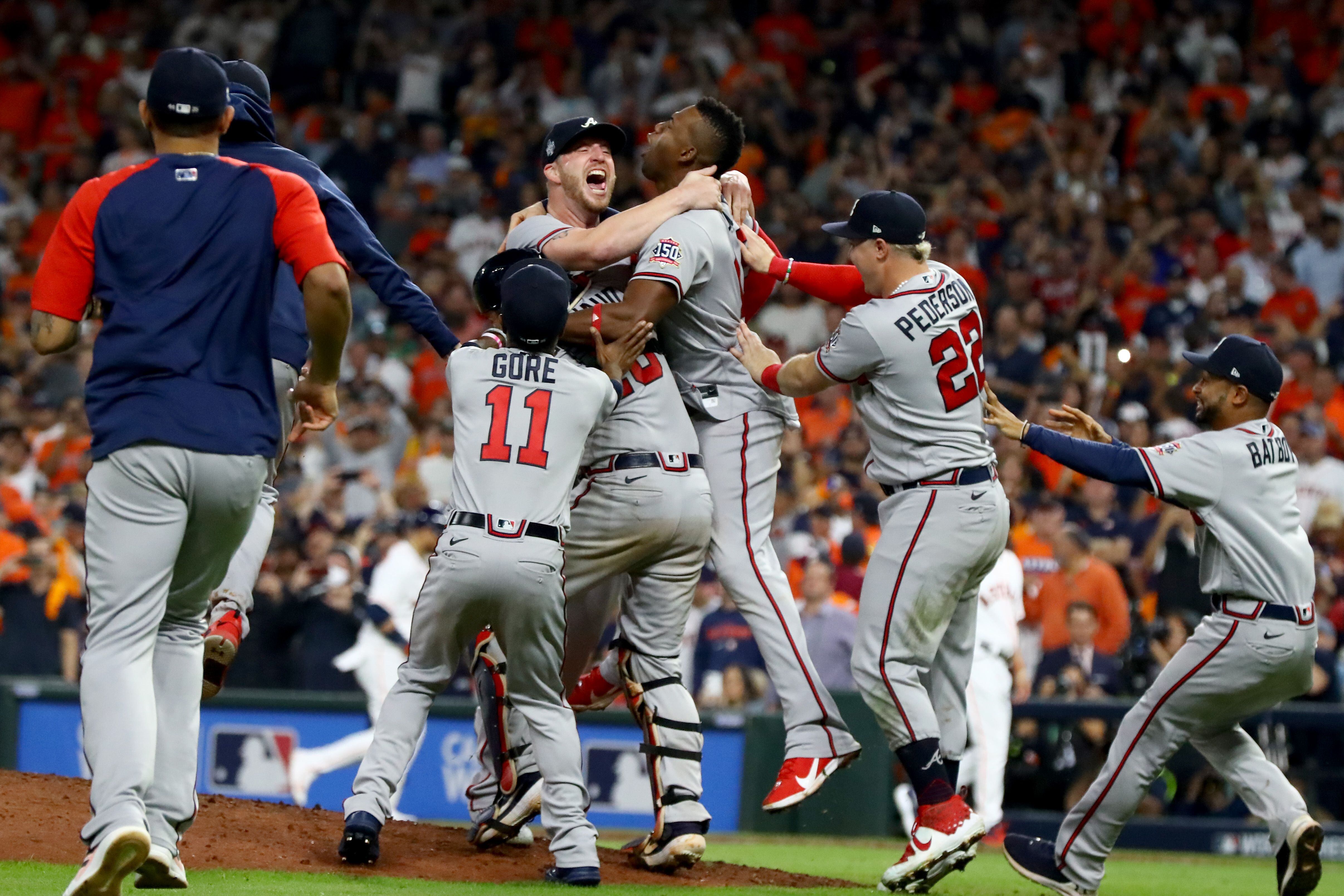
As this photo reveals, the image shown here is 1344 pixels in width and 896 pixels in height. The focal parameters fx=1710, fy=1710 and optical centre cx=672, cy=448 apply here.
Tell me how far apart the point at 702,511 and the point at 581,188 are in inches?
52.1

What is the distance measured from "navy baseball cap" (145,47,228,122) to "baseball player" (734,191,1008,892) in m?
2.41

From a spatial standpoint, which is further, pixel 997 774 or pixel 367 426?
pixel 367 426

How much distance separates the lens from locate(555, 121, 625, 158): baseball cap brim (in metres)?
6.43

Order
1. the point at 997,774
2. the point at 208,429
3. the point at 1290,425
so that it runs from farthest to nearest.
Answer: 1. the point at 1290,425
2. the point at 997,774
3. the point at 208,429

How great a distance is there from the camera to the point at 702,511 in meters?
6.27

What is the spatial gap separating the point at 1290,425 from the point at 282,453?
9182 millimetres

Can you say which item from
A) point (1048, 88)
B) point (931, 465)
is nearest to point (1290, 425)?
point (1048, 88)

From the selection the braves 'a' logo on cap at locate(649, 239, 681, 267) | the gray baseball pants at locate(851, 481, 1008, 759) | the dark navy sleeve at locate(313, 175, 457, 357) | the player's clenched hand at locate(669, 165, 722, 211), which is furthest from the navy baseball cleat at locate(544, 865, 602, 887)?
the player's clenched hand at locate(669, 165, 722, 211)

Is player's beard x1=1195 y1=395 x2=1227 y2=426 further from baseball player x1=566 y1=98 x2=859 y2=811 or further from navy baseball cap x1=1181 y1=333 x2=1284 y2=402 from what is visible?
baseball player x1=566 y1=98 x2=859 y2=811

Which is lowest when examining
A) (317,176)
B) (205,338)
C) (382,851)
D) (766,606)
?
(382,851)

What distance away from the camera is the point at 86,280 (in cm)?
479

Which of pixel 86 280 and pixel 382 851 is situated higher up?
pixel 86 280

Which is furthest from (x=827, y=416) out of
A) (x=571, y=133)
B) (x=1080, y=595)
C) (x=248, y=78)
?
(x=248, y=78)

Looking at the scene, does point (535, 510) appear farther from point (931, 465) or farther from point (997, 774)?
point (997, 774)
